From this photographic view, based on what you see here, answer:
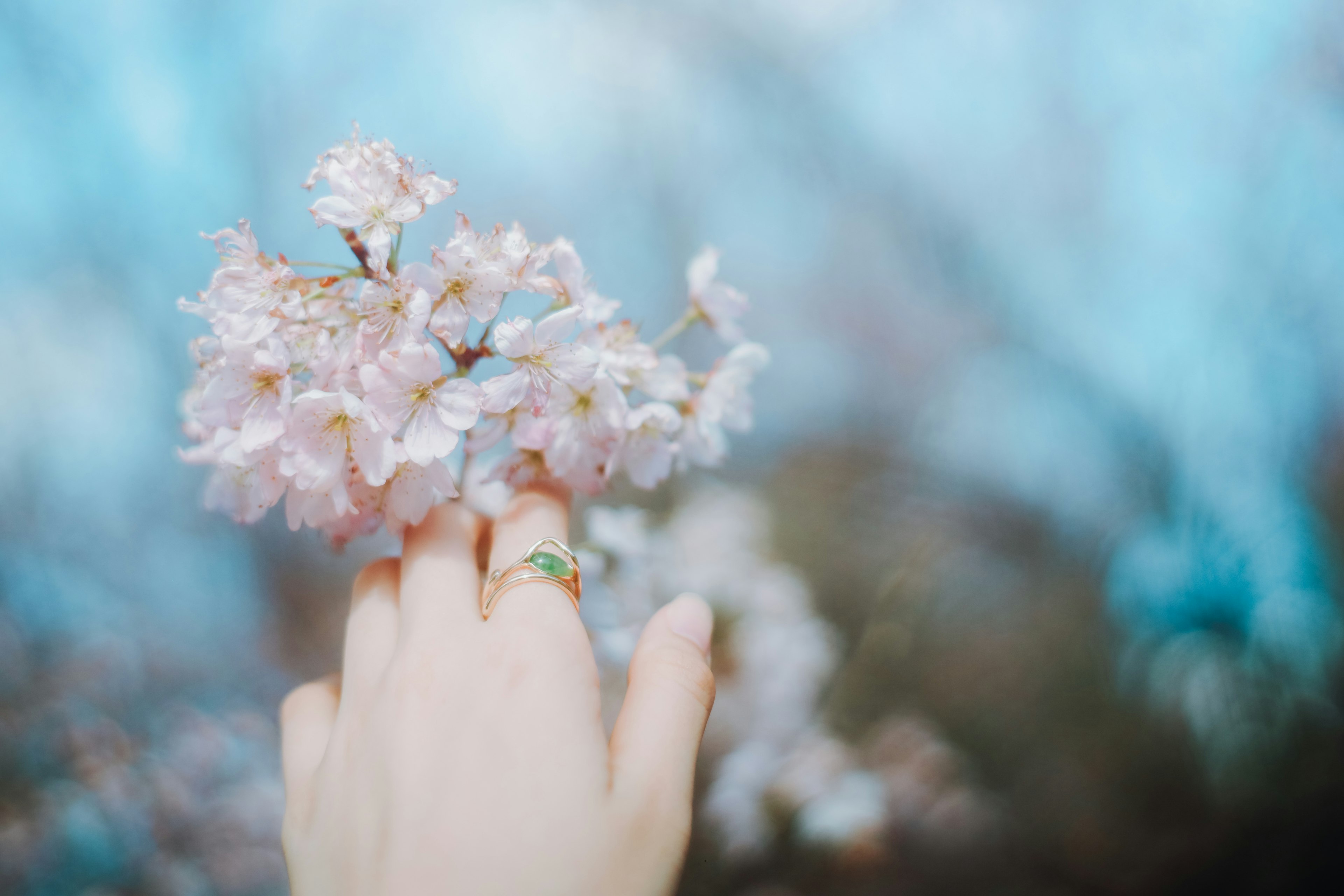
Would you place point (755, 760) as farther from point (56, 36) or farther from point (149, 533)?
point (56, 36)

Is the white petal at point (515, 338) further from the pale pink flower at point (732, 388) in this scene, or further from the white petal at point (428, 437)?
the pale pink flower at point (732, 388)

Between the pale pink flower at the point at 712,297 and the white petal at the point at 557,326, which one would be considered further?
the pale pink flower at the point at 712,297

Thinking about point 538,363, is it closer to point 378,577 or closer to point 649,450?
point 649,450

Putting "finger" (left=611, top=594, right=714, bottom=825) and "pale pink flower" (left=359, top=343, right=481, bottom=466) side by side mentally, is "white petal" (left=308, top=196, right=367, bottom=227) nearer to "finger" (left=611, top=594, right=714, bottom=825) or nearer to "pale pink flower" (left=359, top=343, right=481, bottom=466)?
"pale pink flower" (left=359, top=343, right=481, bottom=466)

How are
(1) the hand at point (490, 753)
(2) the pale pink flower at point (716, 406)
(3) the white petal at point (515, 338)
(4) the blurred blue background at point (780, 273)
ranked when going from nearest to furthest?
(1) the hand at point (490, 753) < (3) the white petal at point (515, 338) < (2) the pale pink flower at point (716, 406) < (4) the blurred blue background at point (780, 273)

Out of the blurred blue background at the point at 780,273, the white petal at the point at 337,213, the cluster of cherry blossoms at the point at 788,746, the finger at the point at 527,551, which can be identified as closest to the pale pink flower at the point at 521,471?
the finger at the point at 527,551

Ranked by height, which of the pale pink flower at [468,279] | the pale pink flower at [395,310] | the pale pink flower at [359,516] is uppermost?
the pale pink flower at [468,279]

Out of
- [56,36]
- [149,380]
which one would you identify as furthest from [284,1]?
[149,380]
